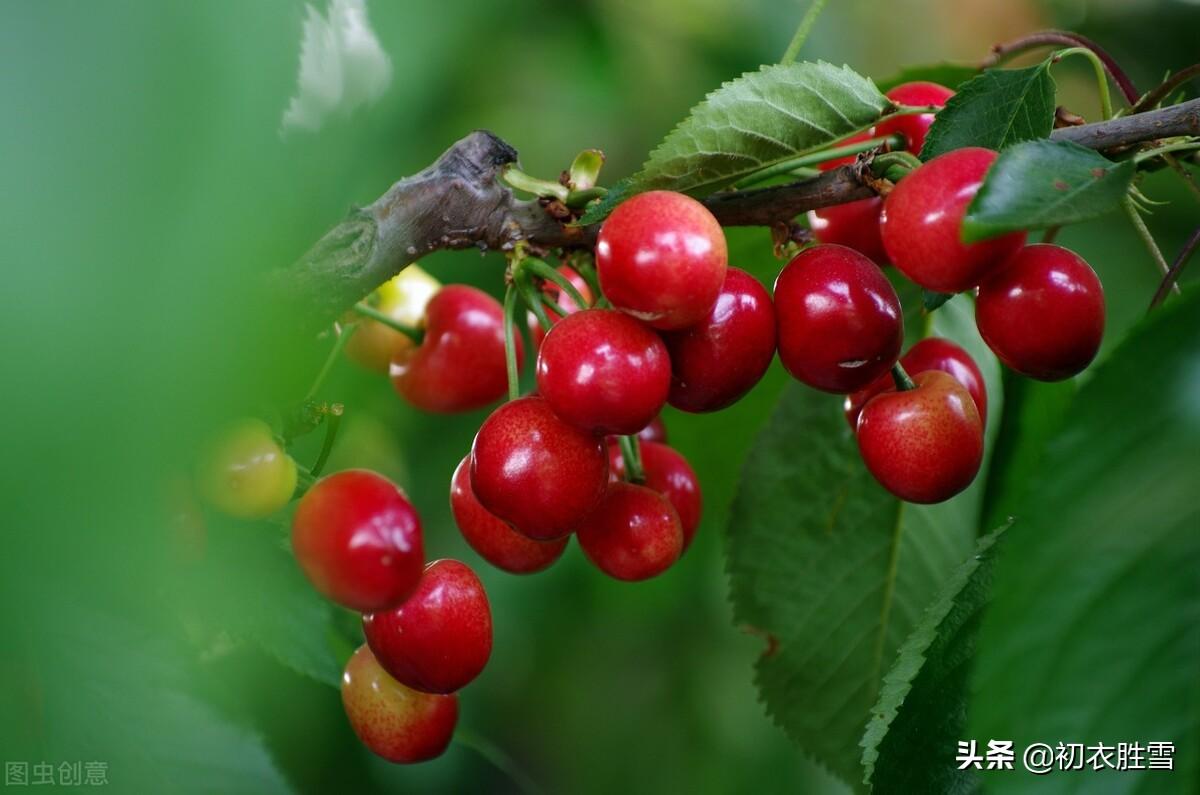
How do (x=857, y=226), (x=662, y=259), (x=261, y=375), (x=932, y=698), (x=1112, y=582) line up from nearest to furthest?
(x=261, y=375) → (x=1112, y=582) → (x=662, y=259) → (x=932, y=698) → (x=857, y=226)

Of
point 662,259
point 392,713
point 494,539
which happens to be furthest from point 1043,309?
point 392,713

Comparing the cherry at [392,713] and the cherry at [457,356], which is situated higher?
the cherry at [457,356]

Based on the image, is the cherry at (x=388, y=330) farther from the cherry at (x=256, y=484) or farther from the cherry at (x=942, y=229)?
the cherry at (x=942, y=229)

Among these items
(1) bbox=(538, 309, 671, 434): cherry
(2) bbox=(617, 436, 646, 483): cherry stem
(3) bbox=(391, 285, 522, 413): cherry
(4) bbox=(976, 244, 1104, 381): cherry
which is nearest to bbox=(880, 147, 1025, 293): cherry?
(4) bbox=(976, 244, 1104, 381): cherry

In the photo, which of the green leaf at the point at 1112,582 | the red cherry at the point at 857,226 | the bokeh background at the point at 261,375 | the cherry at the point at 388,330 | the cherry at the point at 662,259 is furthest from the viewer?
the cherry at the point at 388,330

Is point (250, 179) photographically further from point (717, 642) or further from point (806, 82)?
point (717, 642)

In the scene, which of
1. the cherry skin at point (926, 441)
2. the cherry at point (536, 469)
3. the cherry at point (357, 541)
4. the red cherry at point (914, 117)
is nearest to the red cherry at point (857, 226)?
the red cherry at point (914, 117)

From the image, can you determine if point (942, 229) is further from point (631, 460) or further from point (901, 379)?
point (631, 460)

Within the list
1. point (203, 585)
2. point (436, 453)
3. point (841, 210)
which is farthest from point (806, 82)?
point (436, 453)
